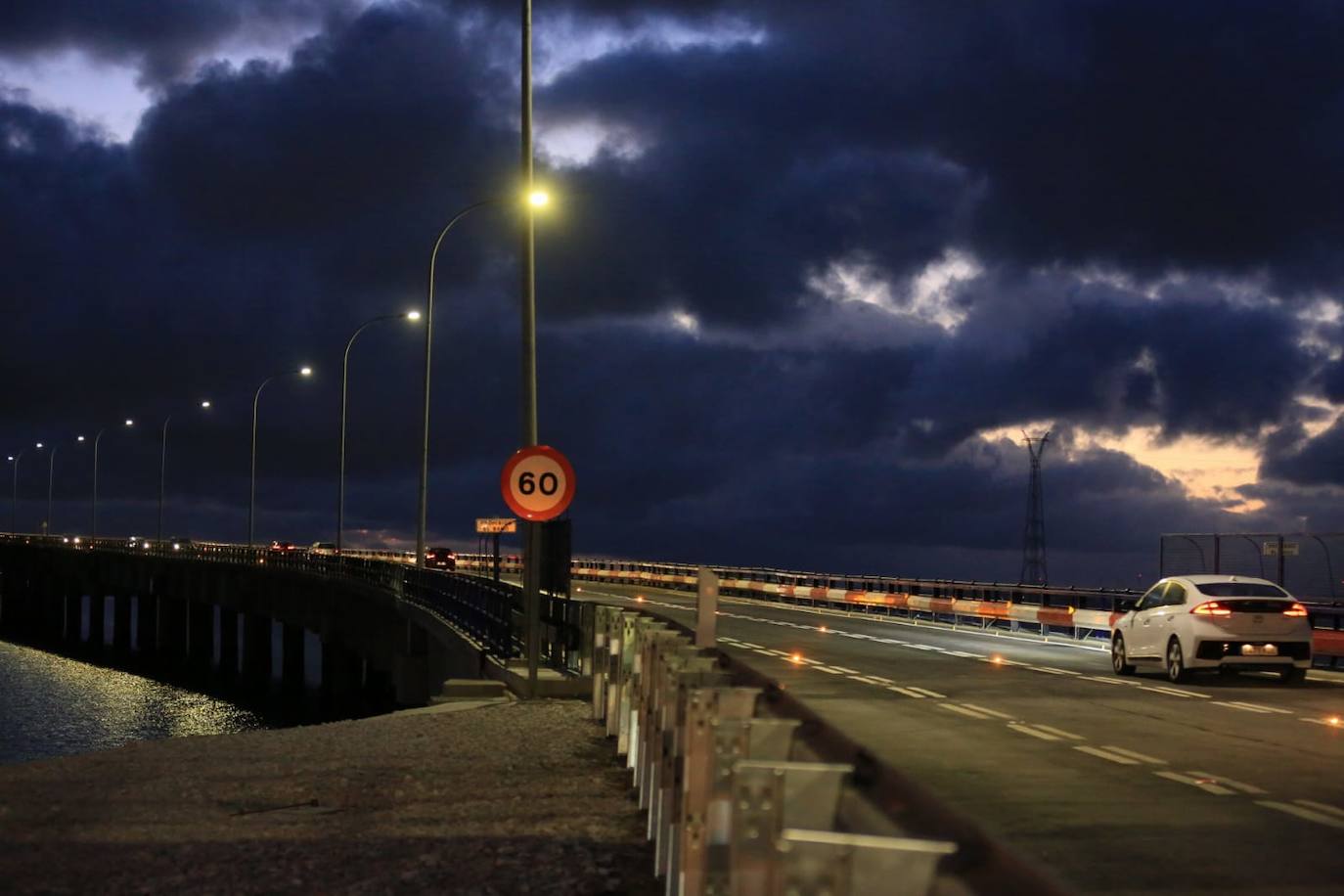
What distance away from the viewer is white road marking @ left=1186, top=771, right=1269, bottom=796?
12547 millimetres

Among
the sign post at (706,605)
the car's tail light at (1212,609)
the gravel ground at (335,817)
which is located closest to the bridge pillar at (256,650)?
the car's tail light at (1212,609)

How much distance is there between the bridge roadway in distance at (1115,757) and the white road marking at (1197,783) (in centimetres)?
2

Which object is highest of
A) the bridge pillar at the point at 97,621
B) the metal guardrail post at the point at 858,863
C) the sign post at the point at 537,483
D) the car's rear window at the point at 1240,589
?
the sign post at the point at 537,483

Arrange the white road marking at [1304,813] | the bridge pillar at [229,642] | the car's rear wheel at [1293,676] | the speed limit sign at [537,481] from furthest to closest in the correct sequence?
the bridge pillar at [229,642]
the car's rear wheel at [1293,676]
the speed limit sign at [537,481]
the white road marking at [1304,813]

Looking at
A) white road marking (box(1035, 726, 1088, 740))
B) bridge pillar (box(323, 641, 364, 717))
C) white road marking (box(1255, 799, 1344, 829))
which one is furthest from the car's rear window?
bridge pillar (box(323, 641, 364, 717))

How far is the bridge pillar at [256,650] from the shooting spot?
3418 inches

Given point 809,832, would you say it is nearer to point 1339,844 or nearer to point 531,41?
point 1339,844

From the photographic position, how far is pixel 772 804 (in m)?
5.20

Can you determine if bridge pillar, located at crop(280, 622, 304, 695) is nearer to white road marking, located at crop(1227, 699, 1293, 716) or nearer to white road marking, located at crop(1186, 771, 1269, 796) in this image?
white road marking, located at crop(1227, 699, 1293, 716)

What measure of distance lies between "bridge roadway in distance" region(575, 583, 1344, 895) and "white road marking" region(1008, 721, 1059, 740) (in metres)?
0.06

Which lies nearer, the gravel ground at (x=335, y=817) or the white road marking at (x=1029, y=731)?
the gravel ground at (x=335, y=817)

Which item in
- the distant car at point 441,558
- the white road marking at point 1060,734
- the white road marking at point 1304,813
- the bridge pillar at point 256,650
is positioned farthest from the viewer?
the distant car at point 441,558

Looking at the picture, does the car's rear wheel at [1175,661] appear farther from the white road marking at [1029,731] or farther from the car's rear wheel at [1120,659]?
the white road marking at [1029,731]

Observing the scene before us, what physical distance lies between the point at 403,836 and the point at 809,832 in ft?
21.8
